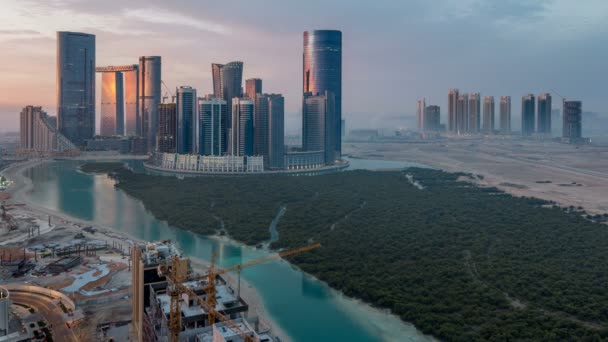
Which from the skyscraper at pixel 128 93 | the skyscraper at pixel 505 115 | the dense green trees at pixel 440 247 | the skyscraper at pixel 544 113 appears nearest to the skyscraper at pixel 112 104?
the skyscraper at pixel 128 93

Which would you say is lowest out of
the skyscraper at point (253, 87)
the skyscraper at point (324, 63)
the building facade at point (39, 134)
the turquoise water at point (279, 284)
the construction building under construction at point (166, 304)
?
the turquoise water at point (279, 284)

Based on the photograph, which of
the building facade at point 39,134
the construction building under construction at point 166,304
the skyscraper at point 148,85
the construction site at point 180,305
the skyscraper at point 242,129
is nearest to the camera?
the construction site at point 180,305

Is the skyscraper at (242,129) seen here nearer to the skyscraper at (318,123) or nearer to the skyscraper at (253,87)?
the skyscraper at (318,123)

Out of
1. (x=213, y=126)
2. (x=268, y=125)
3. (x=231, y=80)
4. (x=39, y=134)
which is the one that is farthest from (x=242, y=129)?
(x=39, y=134)

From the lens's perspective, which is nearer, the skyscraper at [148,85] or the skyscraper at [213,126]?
the skyscraper at [213,126]

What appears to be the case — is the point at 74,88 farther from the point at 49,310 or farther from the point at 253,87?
the point at 49,310

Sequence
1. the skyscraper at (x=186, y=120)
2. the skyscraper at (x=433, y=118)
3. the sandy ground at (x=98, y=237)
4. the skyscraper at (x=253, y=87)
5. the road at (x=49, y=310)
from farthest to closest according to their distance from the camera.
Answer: the skyscraper at (x=433, y=118) < the skyscraper at (x=253, y=87) < the skyscraper at (x=186, y=120) < the sandy ground at (x=98, y=237) < the road at (x=49, y=310)

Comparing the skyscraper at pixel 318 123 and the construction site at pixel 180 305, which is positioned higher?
the skyscraper at pixel 318 123
